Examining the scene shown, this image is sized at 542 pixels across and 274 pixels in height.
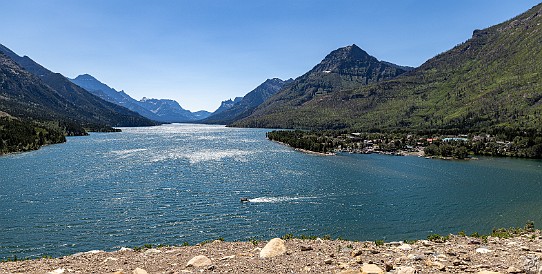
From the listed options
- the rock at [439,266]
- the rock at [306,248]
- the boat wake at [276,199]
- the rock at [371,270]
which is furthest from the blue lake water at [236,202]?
the rock at [371,270]

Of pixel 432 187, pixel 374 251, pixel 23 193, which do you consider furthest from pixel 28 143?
pixel 374 251

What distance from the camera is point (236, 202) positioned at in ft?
262

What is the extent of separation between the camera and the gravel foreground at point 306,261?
22.6 meters

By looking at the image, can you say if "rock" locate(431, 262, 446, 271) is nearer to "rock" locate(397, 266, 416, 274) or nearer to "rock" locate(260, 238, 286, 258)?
"rock" locate(397, 266, 416, 274)

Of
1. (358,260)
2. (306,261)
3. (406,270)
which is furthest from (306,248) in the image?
(406,270)

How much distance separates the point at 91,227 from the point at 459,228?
6475cm

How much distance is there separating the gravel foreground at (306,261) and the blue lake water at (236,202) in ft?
75.7

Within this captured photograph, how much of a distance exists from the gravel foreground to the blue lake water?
23080mm

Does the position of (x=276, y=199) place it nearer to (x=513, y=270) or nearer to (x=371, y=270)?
(x=371, y=270)

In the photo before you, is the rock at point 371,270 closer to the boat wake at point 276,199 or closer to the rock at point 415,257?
the rock at point 415,257

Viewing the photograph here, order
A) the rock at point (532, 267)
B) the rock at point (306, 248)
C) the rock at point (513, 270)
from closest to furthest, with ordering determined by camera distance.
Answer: the rock at point (532, 267) → the rock at point (513, 270) → the rock at point (306, 248)

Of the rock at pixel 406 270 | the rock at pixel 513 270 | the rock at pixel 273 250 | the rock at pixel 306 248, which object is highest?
the rock at pixel 513 270

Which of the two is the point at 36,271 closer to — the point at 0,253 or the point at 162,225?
the point at 0,253

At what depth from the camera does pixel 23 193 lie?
8519 cm
